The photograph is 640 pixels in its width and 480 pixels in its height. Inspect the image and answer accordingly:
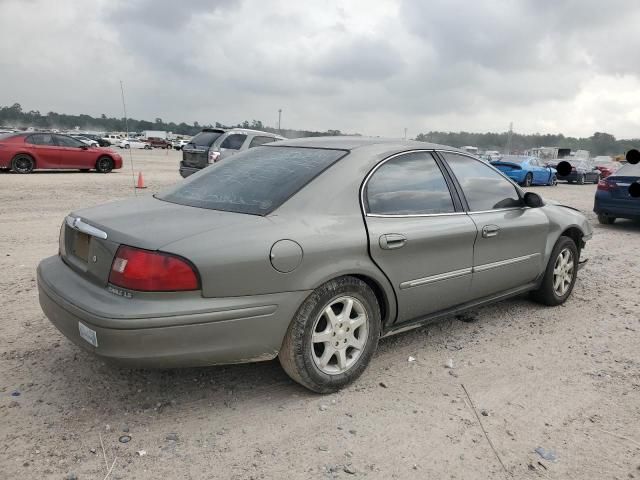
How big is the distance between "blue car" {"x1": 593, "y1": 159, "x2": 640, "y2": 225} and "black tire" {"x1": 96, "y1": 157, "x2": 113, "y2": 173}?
15.2 metres

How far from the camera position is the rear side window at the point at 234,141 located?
41.7 ft

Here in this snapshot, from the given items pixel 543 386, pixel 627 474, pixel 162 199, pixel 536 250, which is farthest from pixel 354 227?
pixel 536 250

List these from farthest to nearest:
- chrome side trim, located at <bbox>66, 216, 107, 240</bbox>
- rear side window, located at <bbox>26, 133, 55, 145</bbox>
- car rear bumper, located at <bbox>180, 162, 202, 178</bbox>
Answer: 1. rear side window, located at <bbox>26, 133, 55, 145</bbox>
2. car rear bumper, located at <bbox>180, 162, 202, 178</bbox>
3. chrome side trim, located at <bbox>66, 216, 107, 240</bbox>

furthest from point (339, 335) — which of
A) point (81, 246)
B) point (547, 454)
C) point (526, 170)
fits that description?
point (526, 170)

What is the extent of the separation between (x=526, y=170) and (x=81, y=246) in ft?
68.2

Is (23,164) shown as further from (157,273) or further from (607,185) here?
(157,273)

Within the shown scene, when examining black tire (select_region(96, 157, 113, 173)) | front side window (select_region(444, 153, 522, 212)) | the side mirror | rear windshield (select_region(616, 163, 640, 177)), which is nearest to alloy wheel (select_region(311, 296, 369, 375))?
front side window (select_region(444, 153, 522, 212))

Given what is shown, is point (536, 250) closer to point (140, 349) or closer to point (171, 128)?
point (140, 349)

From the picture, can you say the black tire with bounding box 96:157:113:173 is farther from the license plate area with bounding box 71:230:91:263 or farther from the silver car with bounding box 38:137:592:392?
the license plate area with bounding box 71:230:91:263

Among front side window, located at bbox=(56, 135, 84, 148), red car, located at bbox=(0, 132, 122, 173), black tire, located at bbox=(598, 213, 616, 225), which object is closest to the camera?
black tire, located at bbox=(598, 213, 616, 225)

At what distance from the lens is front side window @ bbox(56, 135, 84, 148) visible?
55.0 ft

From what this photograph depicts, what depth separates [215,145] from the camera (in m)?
12.6

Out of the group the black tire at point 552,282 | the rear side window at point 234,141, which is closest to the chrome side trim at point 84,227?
the black tire at point 552,282

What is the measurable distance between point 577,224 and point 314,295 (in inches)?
130
